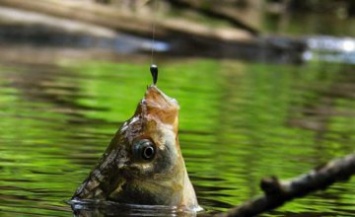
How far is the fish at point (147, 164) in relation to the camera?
472 cm

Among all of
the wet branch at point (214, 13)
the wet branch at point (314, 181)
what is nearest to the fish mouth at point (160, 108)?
the wet branch at point (314, 181)

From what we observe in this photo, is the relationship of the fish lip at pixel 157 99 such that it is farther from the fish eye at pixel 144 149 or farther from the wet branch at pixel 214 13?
the wet branch at pixel 214 13

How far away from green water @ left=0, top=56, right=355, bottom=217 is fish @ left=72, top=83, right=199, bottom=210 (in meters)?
0.29

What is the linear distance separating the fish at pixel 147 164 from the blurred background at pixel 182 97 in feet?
0.89

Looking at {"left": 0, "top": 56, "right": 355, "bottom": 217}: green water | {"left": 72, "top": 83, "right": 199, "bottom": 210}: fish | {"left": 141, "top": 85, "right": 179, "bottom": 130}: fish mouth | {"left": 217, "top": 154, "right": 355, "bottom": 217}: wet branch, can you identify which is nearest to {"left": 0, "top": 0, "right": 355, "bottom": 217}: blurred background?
{"left": 0, "top": 56, "right": 355, "bottom": 217}: green water

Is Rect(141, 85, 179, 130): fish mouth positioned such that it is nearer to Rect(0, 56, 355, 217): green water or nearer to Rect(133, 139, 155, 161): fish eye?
Rect(133, 139, 155, 161): fish eye

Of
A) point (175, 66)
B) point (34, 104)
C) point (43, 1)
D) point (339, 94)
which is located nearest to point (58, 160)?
point (34, 104)

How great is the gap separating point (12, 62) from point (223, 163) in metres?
9.49

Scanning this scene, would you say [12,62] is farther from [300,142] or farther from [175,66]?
[300,142]

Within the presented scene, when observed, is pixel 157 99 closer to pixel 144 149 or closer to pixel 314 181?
pixel 144 149

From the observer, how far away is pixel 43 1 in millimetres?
21094

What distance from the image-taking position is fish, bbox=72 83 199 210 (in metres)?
4.72

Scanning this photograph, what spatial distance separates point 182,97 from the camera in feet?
42.3

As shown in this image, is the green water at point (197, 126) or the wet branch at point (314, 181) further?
the green water at point (197, 126)
